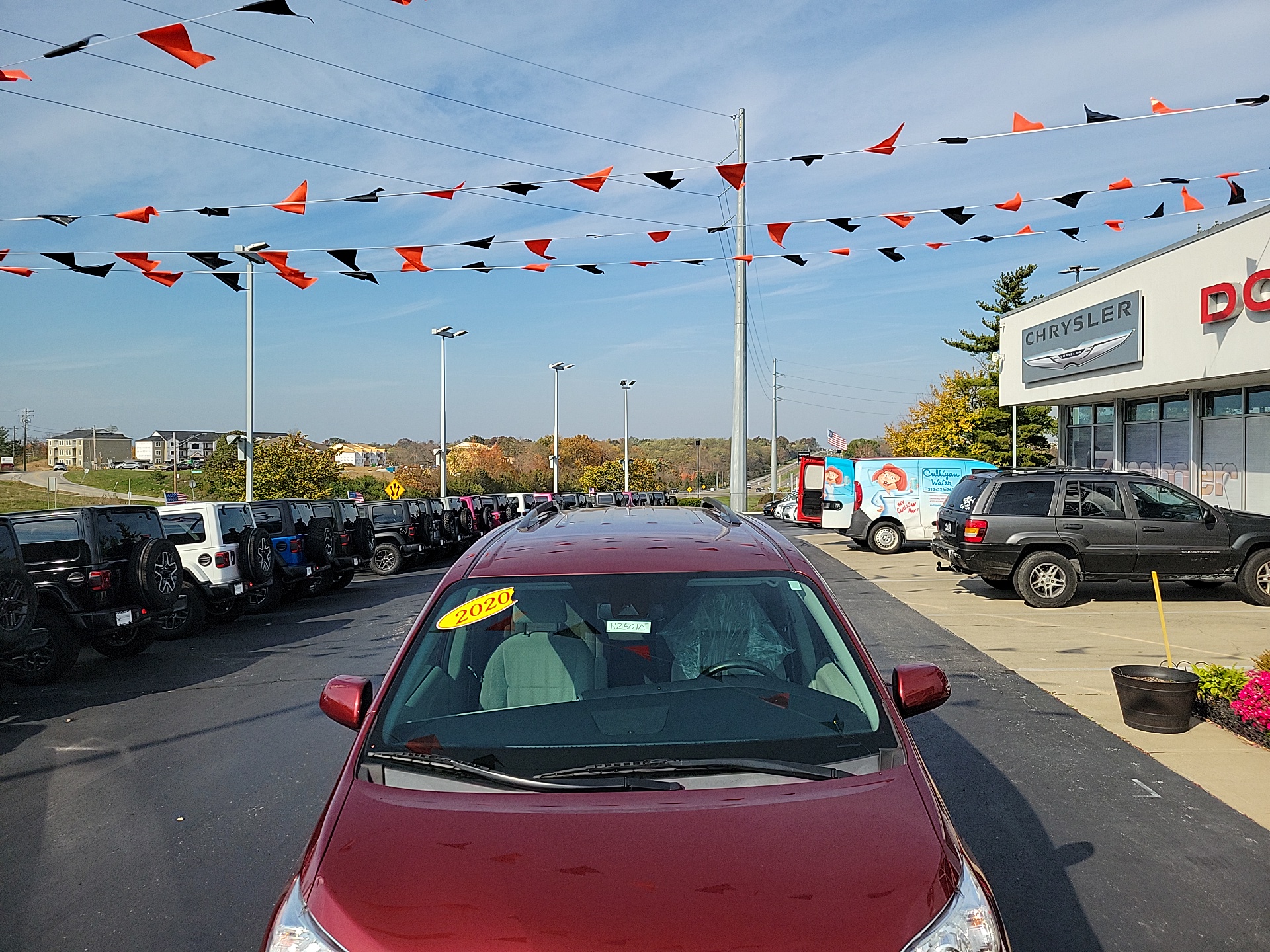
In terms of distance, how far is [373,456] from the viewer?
406 feet

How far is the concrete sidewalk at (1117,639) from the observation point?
656cm

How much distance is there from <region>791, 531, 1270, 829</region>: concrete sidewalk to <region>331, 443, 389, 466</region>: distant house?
296 ft

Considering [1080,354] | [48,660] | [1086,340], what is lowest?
[48,660]

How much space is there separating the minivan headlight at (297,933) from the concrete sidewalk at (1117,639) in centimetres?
525

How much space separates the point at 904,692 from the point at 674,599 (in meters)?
0.86

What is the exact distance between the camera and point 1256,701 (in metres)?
→ 6.84

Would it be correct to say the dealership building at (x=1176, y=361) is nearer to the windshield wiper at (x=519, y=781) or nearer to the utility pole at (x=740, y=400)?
the utility pole at (x=740, y=400)

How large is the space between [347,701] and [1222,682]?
678cm

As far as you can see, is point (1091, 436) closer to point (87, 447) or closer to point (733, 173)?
point (733, 173)

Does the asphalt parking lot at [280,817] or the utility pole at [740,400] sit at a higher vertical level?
the utility pole at [740,400]

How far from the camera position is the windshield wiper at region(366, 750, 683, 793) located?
2.78 meters

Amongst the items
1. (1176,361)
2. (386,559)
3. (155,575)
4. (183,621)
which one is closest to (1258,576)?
(1176,361)

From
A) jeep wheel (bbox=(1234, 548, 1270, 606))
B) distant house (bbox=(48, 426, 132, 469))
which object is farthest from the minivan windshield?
distant house (bbox=(48, 426, 132, 469))

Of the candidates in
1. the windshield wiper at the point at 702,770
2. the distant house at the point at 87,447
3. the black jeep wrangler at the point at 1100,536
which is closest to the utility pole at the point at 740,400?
the black jeep wrangler at the point at 1100,536
